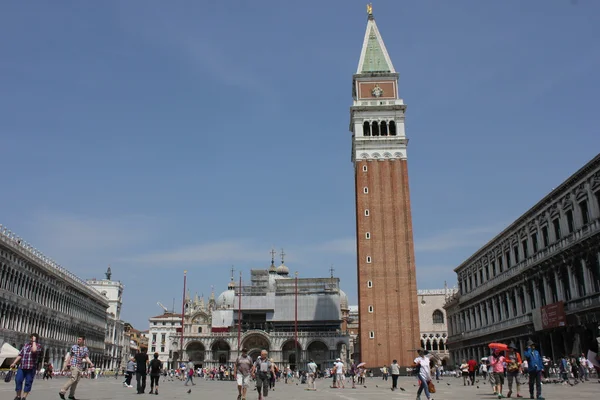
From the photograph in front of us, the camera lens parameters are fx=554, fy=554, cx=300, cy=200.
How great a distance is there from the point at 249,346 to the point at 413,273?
28.7 m

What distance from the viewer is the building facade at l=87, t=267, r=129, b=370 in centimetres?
9300

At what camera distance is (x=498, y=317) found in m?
49.3

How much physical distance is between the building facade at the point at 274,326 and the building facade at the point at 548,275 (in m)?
26.1

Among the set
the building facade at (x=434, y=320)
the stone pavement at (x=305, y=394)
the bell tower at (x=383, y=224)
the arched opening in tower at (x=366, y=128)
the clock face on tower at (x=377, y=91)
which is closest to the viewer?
the stone pavement at (x=305, y=394)

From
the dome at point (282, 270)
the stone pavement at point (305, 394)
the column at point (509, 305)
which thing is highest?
the dome at point (282, 270)

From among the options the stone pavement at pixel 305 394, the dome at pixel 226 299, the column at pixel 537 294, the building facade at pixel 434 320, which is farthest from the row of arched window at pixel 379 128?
the stone pavement at pixel 305 394

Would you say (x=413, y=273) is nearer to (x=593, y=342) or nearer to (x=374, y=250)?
(x=374, y=250)

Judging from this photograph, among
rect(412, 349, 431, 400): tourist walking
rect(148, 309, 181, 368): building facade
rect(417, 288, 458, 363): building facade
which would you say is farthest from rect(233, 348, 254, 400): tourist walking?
rect(148, 309, 181, 368): building facade

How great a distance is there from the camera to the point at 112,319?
312 feet

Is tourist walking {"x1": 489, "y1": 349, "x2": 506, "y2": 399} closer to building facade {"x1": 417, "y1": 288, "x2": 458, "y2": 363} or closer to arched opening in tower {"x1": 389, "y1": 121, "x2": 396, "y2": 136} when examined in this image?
arched opening in tower {"x1": 389, "y1": 121, "x2": 396, "y2": 136}

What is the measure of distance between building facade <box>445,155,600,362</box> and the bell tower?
8002 mm

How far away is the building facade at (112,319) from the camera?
93.0 metres

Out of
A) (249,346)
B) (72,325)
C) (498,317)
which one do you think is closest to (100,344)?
(72,325)

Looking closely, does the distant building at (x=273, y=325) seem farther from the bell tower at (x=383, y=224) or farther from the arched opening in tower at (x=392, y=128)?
the arched opening in tower at (x=392, y=128)
